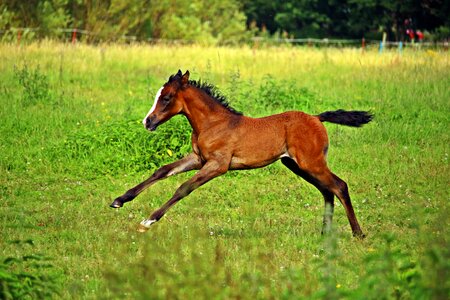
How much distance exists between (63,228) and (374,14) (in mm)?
40388

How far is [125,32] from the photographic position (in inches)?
1441

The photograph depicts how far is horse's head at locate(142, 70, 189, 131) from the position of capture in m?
10.4

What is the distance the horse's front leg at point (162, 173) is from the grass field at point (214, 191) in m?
0.37

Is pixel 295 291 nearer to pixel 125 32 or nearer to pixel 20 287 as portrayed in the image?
pixel 20 287

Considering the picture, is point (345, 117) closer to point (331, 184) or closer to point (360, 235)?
point (331, 184)

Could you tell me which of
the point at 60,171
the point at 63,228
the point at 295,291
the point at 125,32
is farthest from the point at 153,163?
the point at 125,32

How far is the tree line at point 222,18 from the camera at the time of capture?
33.9m

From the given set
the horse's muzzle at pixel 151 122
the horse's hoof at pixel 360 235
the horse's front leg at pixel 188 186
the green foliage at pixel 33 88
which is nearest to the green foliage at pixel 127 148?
the green foliage at pixel 33 88

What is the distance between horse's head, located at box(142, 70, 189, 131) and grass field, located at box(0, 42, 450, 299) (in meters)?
1.14

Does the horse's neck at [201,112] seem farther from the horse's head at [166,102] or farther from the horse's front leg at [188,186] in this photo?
the horse's front leg at [188,186]

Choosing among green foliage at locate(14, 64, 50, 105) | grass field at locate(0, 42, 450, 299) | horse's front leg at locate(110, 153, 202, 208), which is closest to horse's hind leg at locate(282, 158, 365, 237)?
grass field at locate(0, 42, 450, 299)

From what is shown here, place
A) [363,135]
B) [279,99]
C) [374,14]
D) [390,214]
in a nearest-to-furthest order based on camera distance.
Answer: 1. [390,214]
2. [363,135]
3. [279,99]
4. [374,14]

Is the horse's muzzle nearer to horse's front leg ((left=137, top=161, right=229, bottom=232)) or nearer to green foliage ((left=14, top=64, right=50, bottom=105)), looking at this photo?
horse's front leg ((left=137, top=161, right=229, bottom=232))

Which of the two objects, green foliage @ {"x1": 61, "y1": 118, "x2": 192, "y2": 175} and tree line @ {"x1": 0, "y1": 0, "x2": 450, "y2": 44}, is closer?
green foliage @ {"x1": 61, "y1": 118, "x2": 192, "y2": 175}
